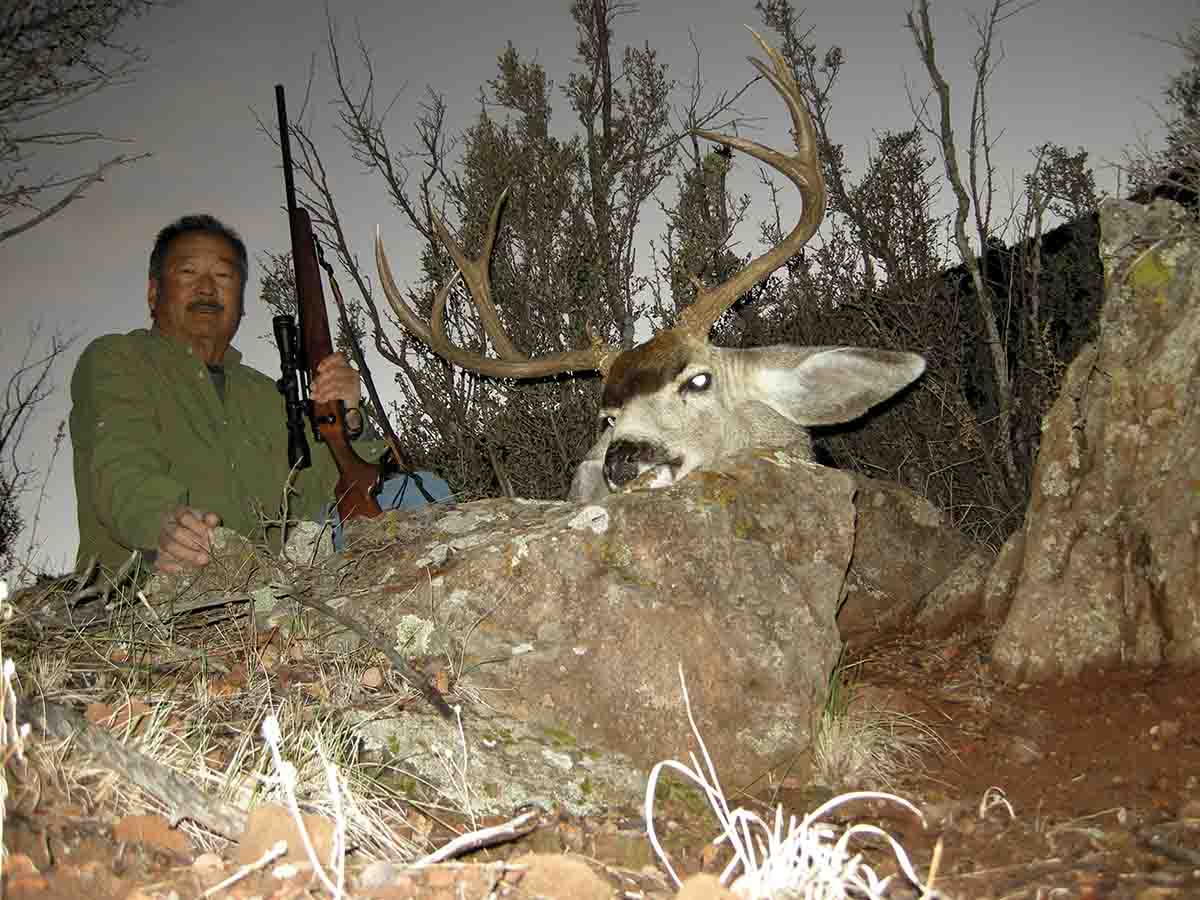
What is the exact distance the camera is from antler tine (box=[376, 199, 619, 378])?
534cm

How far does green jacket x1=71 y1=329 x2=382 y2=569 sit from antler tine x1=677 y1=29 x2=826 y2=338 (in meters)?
2.10

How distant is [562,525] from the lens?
11.2 ft

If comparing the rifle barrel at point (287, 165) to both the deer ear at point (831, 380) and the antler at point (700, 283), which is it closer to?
the antler at point (700, 283)

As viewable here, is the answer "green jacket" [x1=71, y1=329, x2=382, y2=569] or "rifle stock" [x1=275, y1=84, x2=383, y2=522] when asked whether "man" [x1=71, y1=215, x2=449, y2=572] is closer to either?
"green jacket" [x1=71, y1=329, x2=382, y2=569]

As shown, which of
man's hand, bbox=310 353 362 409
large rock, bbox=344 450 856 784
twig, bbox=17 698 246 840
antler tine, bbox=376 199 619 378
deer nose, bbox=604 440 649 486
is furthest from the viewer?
antler tine, bbox=376 199 619 378

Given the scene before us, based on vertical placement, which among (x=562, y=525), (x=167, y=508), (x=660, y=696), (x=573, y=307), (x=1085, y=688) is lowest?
(x=1085, y=688)

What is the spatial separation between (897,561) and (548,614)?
280 cm

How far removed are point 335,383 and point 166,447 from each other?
99 cm

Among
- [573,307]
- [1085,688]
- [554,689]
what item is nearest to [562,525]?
[554,689]

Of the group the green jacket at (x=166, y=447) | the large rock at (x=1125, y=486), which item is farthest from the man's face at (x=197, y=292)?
the large rock at (x=1125, y=486)

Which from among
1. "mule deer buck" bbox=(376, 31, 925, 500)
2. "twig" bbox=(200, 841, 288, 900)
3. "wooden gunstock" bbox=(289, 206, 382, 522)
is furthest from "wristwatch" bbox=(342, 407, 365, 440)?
"twig" bbox=(200, 841, 288, 900)

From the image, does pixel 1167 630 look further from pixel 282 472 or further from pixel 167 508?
pixel 282 472

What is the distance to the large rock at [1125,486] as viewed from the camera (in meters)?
3.57

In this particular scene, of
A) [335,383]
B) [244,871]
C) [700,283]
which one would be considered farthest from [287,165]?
[244,871]
